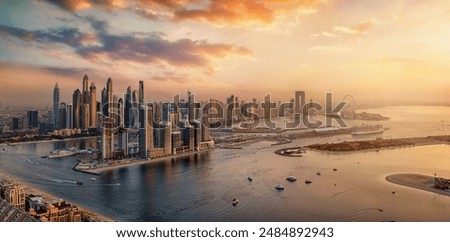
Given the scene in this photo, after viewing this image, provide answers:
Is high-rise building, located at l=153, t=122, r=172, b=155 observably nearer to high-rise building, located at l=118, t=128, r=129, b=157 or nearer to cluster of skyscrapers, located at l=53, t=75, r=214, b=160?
cluster of skyscrapers, located at l=53, t=75, r=214, b=160

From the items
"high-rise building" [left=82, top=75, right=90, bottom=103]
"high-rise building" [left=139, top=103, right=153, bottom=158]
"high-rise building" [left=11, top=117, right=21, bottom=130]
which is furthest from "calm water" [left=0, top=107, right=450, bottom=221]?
"high-rise building" [left=82, top=75, right=90, bottom=103]

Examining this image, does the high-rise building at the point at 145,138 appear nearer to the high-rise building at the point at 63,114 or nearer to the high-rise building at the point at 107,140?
Answer: the high-rise building at the point at 107,140

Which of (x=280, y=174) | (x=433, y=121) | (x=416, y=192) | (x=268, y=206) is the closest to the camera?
(x=268, y=206)

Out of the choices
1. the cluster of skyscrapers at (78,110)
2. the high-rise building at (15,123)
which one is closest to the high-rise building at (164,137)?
the cluster of skyscrapers at (78,110)

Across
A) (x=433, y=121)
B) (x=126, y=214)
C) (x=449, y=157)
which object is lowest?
(x=126, y=214)

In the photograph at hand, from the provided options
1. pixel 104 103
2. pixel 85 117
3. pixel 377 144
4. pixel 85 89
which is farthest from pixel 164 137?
pixel 377 144

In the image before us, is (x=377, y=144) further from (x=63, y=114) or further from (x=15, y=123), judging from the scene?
(x=15, y=123)
